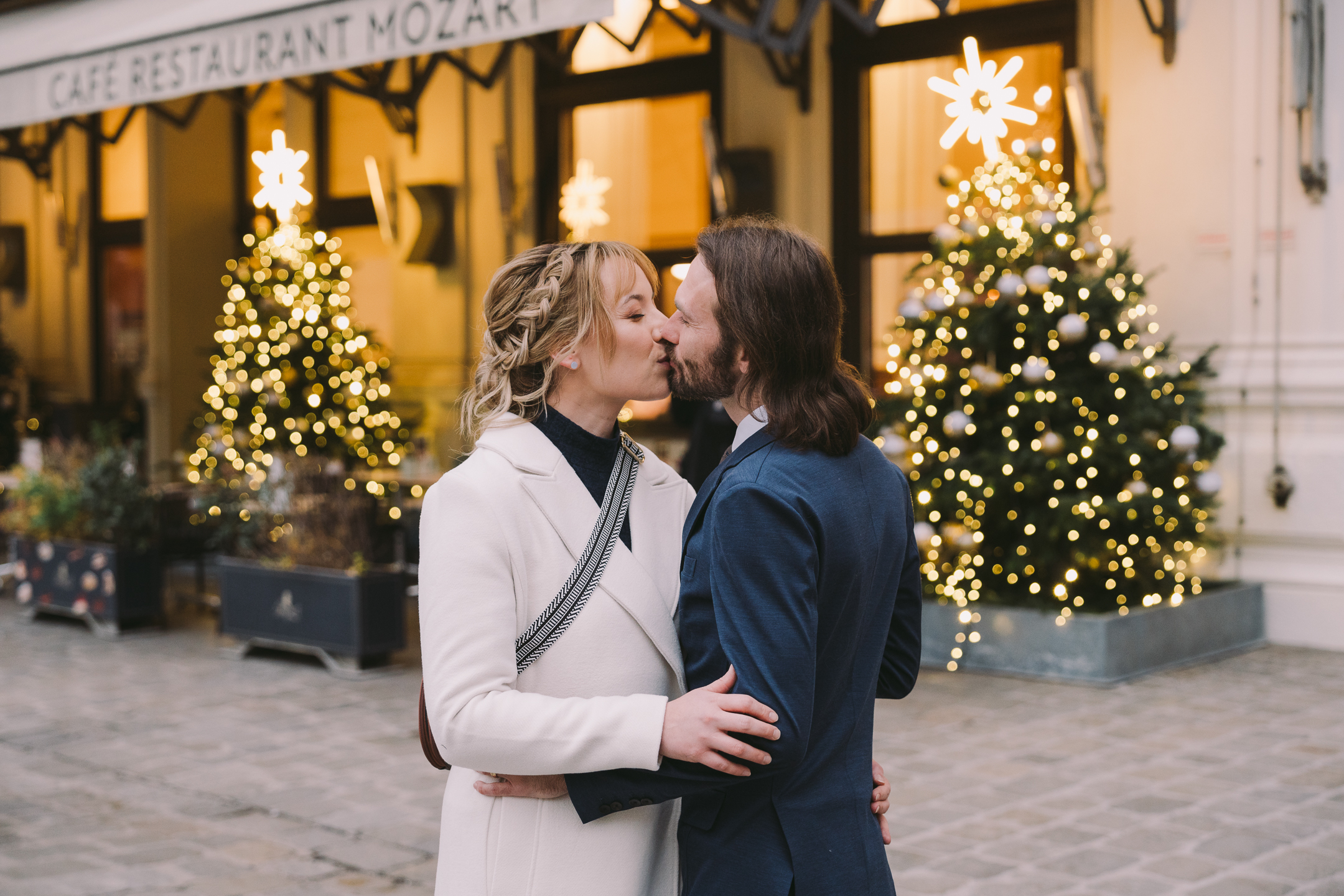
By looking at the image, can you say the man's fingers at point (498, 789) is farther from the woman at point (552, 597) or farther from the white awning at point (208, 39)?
the white awning at point (208, 39)

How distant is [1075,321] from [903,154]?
3385 mm

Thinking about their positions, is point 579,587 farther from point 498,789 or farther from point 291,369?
point 291,369

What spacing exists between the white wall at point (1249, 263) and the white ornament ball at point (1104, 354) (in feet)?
2.78

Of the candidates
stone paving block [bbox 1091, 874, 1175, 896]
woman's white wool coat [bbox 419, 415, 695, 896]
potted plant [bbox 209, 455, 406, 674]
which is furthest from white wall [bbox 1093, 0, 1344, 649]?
woman's white wool coat [bbox 419, 415, 695, 896]

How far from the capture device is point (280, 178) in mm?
9852

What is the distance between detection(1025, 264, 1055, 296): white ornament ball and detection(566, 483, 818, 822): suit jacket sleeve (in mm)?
5549

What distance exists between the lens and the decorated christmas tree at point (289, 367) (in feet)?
35.0

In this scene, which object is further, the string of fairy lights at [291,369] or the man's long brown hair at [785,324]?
the string of fairy lights at [291,369]

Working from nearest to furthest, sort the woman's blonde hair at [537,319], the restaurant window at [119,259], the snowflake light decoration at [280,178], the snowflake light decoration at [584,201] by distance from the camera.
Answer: the woman's blonde hair at [537,319] < the snowflake light decoration at [280,178] < the snowflake light decoration at [584,201] < the restaurant window at [119,259]

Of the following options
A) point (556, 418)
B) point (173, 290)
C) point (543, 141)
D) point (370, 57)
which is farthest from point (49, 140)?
point (556, 418)

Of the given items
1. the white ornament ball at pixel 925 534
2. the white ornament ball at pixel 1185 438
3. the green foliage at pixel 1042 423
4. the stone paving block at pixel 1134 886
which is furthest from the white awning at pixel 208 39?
the stone paving block at pixel 1134 886

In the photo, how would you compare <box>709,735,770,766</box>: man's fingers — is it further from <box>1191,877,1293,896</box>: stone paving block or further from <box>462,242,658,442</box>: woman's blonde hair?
<box>1191,877,1293,896</box>: stone paving block

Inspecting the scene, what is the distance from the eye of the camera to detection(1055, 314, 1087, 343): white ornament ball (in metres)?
6.86

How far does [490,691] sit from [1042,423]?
5613mm
